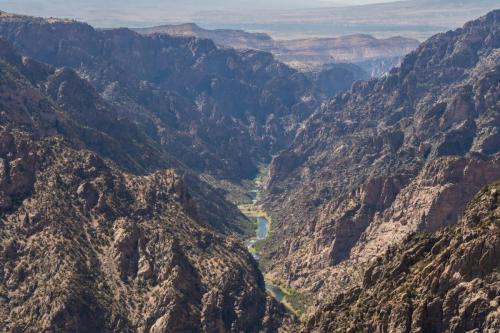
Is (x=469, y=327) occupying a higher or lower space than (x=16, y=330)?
higher

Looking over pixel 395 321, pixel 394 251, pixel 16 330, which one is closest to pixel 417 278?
pixel 395 321

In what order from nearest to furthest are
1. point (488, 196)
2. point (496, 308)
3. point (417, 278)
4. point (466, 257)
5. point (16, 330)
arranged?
point (496, 308)
point (466, 257)
point (417, 278)
point (488, 196)
point (16, 330)

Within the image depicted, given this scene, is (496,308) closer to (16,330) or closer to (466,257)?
(466,257)

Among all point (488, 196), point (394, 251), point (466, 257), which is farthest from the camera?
point (394, 251)

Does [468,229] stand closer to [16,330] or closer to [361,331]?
[361,331]

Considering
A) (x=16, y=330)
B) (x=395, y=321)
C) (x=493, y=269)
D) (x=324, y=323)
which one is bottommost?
(x=16, y=330)

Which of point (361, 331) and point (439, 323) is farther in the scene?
point (361, 331)
